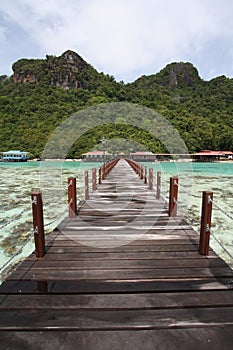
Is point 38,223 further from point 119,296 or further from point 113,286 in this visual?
point 119,296

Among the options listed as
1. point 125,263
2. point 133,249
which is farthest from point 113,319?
point 133,249

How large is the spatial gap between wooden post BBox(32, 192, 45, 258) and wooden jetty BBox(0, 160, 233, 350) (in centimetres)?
11

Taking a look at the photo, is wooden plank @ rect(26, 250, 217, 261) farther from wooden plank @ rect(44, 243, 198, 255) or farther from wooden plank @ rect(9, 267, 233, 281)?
wooden plank @ rect(9, 267, 233, 281)

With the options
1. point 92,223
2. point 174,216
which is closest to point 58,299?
point 92,223

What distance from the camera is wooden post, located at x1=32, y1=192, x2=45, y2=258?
2.54 m

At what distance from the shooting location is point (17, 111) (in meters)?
48.8

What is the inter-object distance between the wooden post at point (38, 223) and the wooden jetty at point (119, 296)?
0.11 metres

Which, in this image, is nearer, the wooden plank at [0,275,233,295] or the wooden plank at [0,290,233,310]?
the wooden plank at [0,290,233,310]

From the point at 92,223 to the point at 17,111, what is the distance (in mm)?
51434

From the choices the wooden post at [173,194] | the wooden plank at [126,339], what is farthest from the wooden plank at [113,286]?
the wooden post at [173,194]

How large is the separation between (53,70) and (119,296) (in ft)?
301

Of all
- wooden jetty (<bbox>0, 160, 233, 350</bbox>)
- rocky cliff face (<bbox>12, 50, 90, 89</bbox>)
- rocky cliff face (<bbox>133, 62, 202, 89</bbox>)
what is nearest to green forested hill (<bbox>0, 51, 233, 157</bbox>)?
rocky cliff face (<bbox>12, 50, 90, 89</bbox>)

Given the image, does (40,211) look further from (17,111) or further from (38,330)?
(17,111)

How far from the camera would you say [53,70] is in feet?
269
